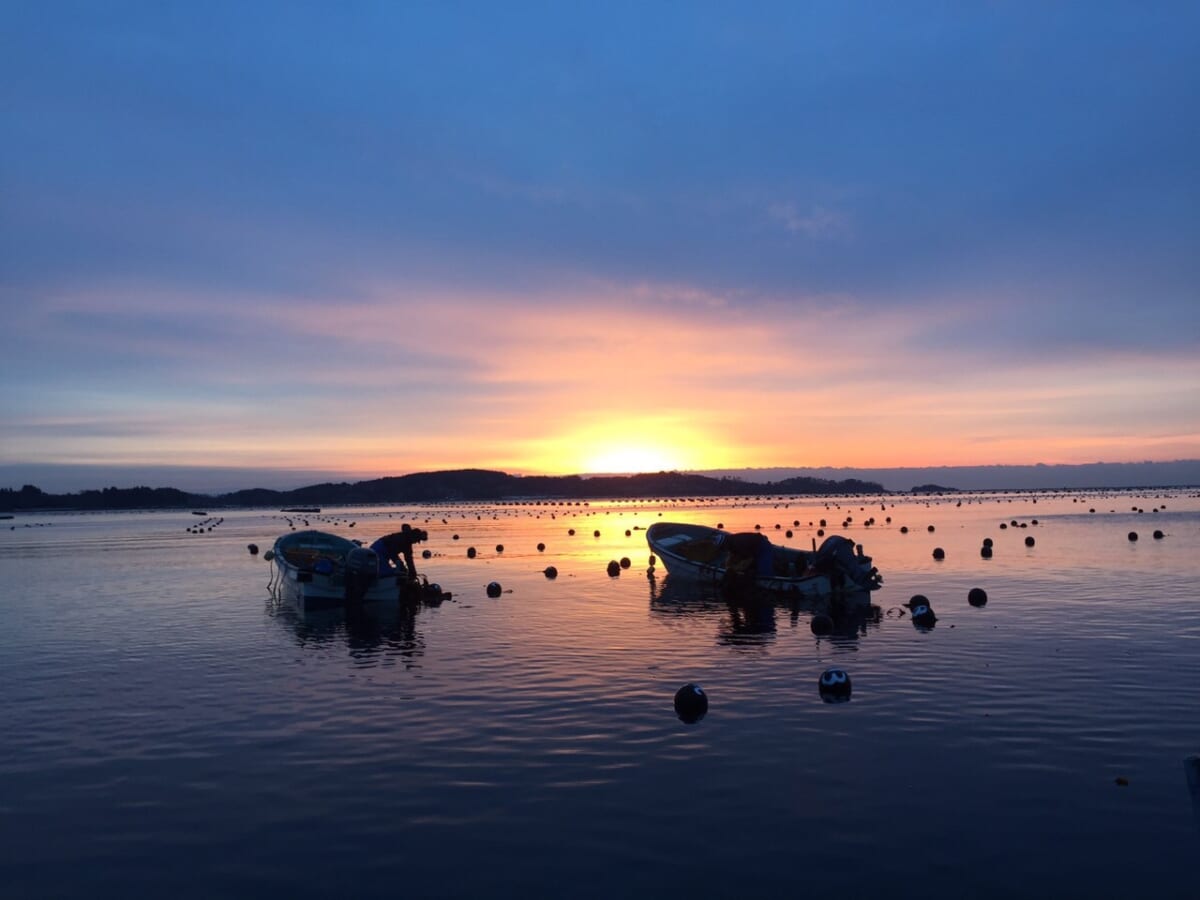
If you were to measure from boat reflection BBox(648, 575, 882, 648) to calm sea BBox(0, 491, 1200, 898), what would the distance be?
1.32 feet

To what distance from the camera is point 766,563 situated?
36375mm

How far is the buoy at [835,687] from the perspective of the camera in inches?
710

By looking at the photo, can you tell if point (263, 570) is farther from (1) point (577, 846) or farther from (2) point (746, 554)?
(1) point (577, 846)

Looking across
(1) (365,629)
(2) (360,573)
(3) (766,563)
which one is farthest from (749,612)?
(2) (360,573)

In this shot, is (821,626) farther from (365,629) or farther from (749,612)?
(365,629)

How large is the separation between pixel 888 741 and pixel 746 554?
2188 centimetres

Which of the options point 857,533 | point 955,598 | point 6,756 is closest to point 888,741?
point 6,756

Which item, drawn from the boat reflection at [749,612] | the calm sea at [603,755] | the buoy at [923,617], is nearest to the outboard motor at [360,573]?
the calm sea at [603,755]

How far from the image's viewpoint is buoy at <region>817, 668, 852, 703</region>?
59.2 feet

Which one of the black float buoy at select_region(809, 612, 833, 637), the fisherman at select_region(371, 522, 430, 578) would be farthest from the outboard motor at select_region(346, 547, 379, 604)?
the black float buoy at select_region(809, 612, 833, 637)

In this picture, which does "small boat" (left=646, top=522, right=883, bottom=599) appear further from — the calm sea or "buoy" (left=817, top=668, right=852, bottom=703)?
"buoy" (left=817, top=668, right=852, bottom=703)

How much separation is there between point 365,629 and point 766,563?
54.9 feet

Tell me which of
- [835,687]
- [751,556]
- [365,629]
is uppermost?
[751,556]

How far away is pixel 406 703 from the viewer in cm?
1831
